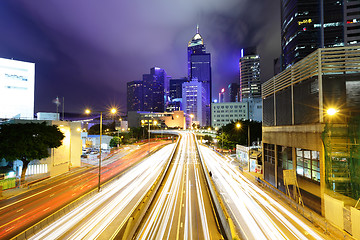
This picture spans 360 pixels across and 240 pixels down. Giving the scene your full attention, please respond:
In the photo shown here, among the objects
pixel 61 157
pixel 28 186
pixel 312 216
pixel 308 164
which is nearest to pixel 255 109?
pixel 308 164

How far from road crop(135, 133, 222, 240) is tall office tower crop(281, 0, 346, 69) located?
100304 millimetres

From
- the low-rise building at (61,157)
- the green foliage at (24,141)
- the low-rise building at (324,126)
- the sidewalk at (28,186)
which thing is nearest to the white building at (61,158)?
the low-rise building at (61,157)

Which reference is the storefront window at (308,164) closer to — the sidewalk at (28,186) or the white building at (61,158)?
the sidewalk at (28,186)

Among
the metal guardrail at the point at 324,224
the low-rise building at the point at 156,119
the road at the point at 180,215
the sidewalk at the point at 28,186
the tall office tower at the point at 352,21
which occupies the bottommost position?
the sidewalk at the point at 28,186

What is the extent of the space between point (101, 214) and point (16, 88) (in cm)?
5826

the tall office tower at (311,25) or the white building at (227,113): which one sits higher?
the tall office tower at (311,25)

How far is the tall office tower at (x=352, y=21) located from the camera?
76500 millimetres

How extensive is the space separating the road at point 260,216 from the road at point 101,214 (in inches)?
399

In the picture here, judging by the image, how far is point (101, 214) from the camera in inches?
645

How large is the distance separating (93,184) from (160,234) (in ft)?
59.1

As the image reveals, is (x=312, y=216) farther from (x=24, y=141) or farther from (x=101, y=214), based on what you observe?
(x=24, y=141)

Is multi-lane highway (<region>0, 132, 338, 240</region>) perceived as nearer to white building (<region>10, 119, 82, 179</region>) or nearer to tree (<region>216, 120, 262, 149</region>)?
white building (<region>10, 119, 82, 179</region>)

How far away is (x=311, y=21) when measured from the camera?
9056 cm

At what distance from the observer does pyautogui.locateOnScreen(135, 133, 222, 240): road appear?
13.6 meters
